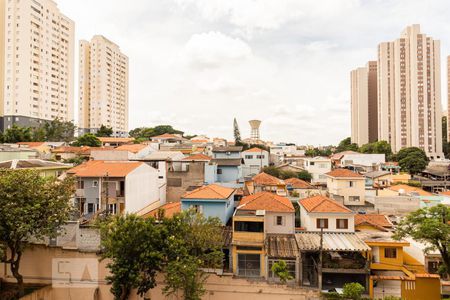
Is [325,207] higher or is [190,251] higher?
[325,207]

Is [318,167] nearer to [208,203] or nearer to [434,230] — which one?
[208,203]

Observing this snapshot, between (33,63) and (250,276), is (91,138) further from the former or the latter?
(250,276)

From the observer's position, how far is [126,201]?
22328 millimetres

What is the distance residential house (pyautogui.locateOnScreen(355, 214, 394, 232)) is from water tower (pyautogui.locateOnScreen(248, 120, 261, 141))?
57.1m

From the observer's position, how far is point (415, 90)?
8219 cm

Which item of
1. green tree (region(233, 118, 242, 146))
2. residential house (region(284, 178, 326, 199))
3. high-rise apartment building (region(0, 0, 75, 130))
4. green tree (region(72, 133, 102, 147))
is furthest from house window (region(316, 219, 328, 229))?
high-rise apartment building (region(0, 0, 75, 130))

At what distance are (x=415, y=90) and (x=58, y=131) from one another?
93.9 meters

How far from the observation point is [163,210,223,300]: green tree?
15.2 metres

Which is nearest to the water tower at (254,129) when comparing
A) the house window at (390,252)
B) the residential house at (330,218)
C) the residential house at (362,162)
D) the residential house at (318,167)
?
the residential house at (362,162)

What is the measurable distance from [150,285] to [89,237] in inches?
213

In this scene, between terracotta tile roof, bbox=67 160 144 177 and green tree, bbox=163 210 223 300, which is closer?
green tree, bbox=163 210 223 300

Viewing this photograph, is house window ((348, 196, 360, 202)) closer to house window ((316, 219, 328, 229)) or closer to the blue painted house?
house window ((316, 219, 328, 229))

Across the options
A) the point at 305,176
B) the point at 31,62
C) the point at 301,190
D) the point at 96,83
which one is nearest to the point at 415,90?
the point at 305,176

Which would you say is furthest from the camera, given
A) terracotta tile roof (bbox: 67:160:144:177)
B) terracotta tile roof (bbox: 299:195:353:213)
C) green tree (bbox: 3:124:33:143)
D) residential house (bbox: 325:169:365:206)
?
green tree (bbox: 3:124:33:143)
